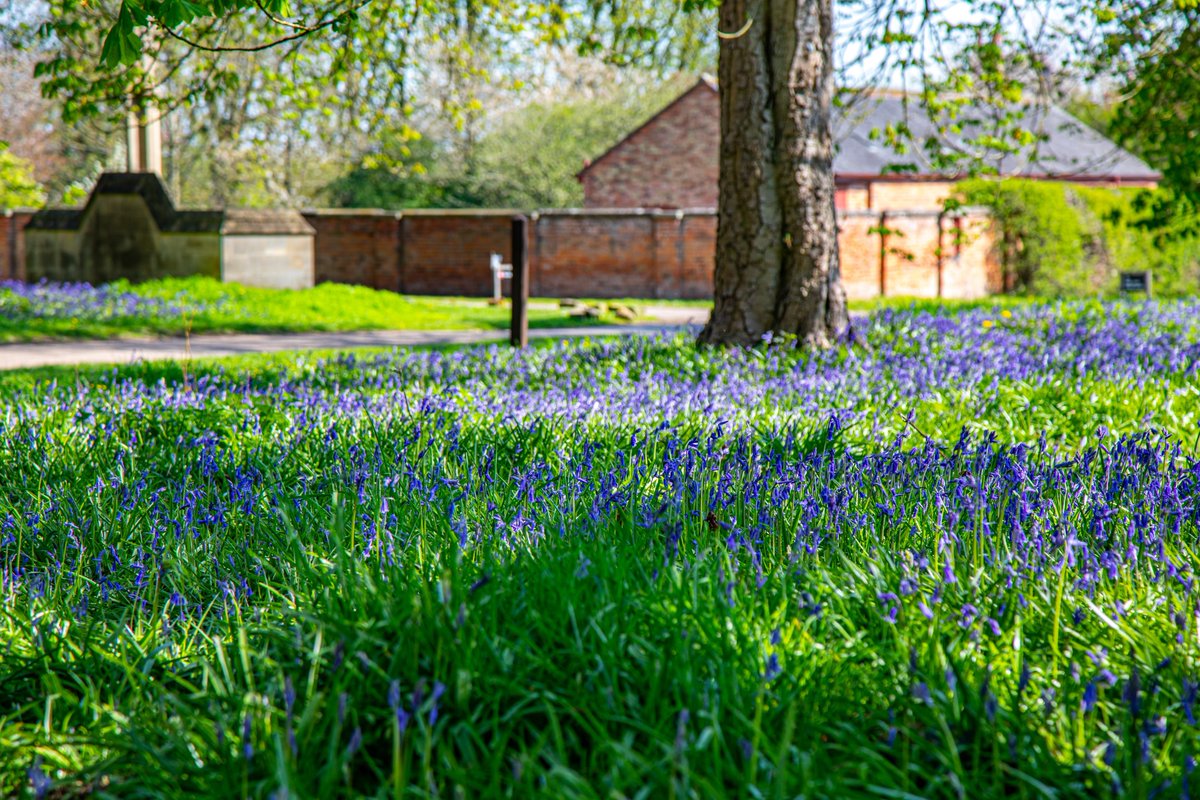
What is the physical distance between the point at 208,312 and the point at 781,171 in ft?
34.3

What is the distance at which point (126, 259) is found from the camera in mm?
19703

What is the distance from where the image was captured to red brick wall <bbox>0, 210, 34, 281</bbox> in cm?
3272

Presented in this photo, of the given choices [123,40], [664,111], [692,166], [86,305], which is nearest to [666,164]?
[692,166]

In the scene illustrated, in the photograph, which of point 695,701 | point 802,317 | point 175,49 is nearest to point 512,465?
point 695,701

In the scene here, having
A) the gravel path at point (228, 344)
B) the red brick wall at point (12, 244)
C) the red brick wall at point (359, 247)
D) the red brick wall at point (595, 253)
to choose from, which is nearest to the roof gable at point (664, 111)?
the red brick wall at point (595, 253)

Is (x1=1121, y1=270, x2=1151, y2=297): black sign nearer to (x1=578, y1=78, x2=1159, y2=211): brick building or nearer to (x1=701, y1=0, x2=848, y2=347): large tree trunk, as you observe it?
(x1=701, y1=0, x2=848, y2=347): large tree trunk

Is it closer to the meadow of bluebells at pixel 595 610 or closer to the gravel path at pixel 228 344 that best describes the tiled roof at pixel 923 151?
the gravel path at pixel 228 344

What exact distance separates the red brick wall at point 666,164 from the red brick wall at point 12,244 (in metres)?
17.9

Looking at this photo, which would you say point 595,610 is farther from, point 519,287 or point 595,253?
point 595,253

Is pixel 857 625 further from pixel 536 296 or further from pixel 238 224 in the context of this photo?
pixel 536 296

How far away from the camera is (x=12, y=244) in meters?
32.6

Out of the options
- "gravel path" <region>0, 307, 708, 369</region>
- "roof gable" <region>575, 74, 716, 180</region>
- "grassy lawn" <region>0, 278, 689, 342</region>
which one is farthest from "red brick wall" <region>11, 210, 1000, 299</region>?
"gravel path" <region>0, 307, 708, 369</region>

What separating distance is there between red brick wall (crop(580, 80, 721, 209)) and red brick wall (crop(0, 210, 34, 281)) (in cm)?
1795

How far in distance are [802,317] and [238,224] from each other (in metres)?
13.5
